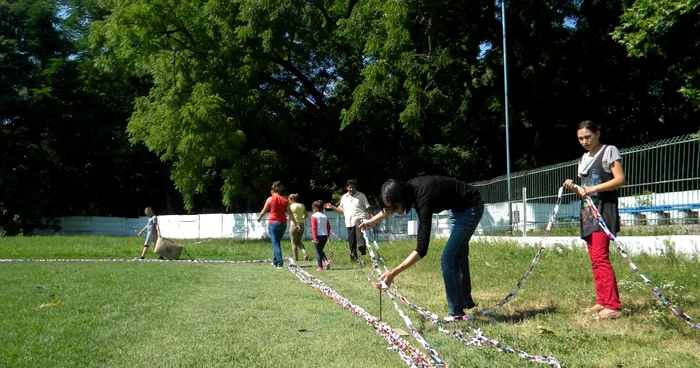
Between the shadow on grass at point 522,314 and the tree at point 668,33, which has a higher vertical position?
the tree at point 668,33

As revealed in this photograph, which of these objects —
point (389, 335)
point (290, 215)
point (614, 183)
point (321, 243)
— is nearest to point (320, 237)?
point (321, 243)

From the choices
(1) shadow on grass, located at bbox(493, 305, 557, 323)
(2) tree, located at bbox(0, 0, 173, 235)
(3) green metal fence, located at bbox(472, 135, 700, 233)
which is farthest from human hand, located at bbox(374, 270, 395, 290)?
(2) tree, located at bbox(0, 0, 173, 235)

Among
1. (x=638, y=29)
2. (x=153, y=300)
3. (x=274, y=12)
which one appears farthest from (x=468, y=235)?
(x=274, y=12)

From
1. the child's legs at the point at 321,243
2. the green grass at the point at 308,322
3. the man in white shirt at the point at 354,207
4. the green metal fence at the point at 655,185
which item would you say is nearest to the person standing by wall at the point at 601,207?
the green grass at the point at 308,322

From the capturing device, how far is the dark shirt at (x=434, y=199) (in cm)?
635

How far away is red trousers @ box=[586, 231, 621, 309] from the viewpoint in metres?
6.50

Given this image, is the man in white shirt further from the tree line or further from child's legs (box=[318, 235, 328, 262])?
the tree line

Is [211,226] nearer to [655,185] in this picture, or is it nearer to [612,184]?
[655,185]

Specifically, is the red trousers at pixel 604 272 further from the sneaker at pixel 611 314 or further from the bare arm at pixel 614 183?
the bare arm at pixel 614 183

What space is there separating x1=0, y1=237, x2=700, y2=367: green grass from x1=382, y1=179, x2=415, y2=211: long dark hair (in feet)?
3.89

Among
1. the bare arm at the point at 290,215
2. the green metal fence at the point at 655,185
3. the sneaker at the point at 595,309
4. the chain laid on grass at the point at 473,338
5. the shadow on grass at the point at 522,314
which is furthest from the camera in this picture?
the bare arm at the point at 290,215

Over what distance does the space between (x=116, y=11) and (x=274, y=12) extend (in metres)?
7.01

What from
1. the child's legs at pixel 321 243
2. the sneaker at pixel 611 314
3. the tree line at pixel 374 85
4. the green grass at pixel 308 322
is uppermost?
the tree line at pixel 374 85

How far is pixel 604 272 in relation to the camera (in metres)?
6.56
